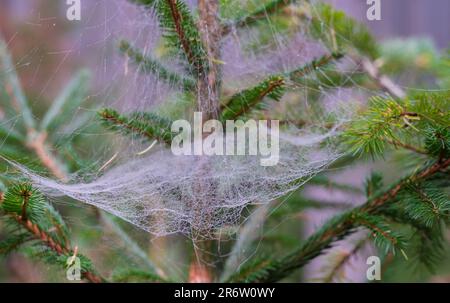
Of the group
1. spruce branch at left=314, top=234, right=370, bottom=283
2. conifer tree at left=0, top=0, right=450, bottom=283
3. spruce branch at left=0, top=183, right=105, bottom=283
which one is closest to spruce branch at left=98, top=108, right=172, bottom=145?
conifer tree at left=0, top=0, right=450, bottom=283

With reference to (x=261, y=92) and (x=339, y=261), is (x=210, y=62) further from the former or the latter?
(x=339, y=261)

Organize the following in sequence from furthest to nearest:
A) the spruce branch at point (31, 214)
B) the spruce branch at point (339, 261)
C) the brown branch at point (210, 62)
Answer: the spruce branch at point (339, 261) < the brown branch at point (210, 62) < the spruce branch at point (31, 214)

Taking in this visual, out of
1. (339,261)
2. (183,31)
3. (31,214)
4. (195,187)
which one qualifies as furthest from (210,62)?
(339,261)

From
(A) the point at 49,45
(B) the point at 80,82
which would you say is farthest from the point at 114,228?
(A) the point at 49,45

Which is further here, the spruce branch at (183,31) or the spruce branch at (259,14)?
the spruce branch at (259,14)

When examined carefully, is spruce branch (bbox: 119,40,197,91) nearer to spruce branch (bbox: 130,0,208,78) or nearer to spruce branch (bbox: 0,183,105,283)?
spruce branch (bbox: 130,0,208,78)

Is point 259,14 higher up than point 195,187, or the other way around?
point 259,14

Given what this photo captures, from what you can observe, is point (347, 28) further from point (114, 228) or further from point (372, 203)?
point (114, 228)

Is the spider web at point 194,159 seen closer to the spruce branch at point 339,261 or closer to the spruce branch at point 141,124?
the spruce branch at point 141,124

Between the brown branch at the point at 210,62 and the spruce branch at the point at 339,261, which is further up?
the brown branch at the point at 210,62

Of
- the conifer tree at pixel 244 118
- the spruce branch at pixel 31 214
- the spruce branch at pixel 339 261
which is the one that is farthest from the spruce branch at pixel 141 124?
the spruce branch at pixel 339 261

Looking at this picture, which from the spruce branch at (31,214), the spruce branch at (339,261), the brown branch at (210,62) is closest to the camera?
the spruce branch at (31,214)
